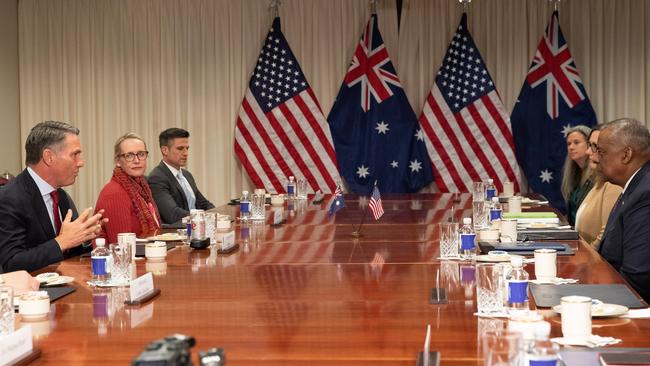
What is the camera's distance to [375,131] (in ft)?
30.3

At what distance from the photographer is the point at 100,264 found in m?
3.31

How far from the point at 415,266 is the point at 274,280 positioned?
0.63 meters

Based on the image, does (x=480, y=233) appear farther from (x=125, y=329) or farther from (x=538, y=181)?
(x=538, y=181)

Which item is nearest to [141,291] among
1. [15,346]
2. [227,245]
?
[15,346]

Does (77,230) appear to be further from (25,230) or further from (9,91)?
(9,91)

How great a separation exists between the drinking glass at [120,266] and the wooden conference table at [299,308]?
124mm

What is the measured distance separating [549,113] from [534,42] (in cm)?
72

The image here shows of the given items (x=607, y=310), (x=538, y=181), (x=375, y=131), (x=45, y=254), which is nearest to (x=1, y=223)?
(x=45, y=254)

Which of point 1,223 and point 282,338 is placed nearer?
point 282,338

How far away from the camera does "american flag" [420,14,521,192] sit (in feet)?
29.6

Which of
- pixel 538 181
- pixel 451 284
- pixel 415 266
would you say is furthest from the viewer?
pixel 538 181

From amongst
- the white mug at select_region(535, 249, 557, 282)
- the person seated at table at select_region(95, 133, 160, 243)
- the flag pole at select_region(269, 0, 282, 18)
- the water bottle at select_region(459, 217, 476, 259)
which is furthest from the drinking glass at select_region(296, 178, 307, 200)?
the white mug at select_region(535, 249, 557, 282)

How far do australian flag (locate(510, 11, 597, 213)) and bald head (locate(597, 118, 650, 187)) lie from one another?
4.60 m

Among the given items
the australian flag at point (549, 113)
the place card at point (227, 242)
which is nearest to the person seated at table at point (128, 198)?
the place card at point (227, 242)
